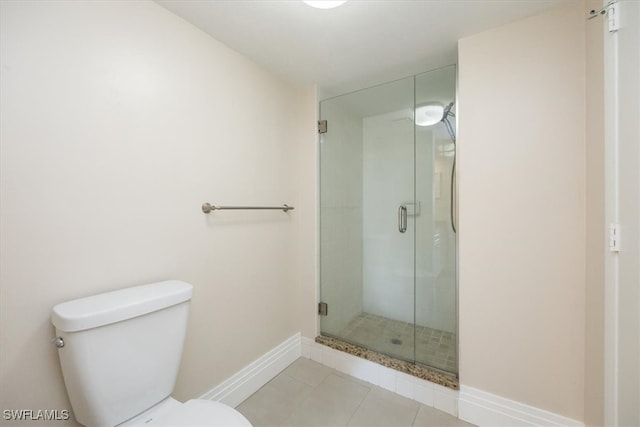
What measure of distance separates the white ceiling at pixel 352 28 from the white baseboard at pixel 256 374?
2004mm

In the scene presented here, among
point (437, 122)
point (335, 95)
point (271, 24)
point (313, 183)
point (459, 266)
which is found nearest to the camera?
point (271, 24)

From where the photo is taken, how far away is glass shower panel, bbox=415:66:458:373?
1.75 metres

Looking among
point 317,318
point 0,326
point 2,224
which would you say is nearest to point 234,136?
point 2,224

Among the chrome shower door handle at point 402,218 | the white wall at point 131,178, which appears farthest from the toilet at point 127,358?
the chrome shower door handle at point 402,218

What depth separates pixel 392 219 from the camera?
7.43ft

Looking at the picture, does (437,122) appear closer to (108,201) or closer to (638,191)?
(638,191)

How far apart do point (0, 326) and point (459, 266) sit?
1963mm

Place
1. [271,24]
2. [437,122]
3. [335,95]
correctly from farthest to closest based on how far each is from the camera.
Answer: [335,95], [437,122], [271,24]

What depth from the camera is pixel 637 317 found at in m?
0.83

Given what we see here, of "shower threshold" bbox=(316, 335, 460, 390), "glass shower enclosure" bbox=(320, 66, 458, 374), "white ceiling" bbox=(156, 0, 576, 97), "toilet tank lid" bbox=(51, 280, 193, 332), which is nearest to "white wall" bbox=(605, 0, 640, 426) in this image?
"white ceiling" bbox=(156, 0, 576, 97)

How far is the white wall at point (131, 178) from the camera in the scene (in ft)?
2.82

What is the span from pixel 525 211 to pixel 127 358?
1.88 meters

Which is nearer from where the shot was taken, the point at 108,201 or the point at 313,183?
the point at 108,201

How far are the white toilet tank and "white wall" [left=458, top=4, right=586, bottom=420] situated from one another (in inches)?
59.8
